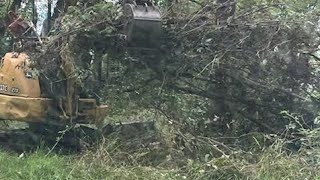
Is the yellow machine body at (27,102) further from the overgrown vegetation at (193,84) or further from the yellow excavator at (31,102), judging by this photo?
the overgrown vegetation at (193,84)

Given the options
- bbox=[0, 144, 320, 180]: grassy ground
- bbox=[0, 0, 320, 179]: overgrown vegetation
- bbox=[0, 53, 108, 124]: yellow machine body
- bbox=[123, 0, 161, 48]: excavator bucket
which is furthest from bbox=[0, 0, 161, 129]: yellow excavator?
→ bbox=[123, 0, 161, 48]: excavator bucket

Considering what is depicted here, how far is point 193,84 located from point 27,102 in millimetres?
1994

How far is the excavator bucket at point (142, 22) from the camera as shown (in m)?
6.32

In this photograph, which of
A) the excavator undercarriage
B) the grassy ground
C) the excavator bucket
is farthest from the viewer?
the excavator undercarriage

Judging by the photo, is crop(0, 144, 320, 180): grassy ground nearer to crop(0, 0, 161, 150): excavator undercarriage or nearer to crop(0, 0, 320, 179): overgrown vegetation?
crop(0, 0, 320, 179): overgrown vegetation

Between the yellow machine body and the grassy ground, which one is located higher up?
the yellow machine body

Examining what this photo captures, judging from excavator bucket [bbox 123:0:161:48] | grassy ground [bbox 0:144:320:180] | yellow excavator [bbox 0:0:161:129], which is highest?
excavator bucket [bbox 123:0:161:48]

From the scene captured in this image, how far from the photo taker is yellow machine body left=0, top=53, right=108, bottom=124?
22.6ft

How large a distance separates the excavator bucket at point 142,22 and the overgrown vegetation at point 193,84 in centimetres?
16

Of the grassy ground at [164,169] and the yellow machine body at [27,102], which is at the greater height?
the yellow machine body at [27,102]

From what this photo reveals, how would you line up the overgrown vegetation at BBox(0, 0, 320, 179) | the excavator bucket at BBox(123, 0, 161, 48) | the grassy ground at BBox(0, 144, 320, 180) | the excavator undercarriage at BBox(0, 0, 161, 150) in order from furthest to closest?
the excavator undercarriage at BBox(0, 0, 161, 150)
the excavator bucket at BBox(123, 0, 161, 48)
the overgrown vegetation at BBox(0, 0, 320, 179)
the grassy ground at BBox(0, 144, 320, 180)

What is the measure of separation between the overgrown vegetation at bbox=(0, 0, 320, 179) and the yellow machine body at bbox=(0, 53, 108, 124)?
7.6 inches

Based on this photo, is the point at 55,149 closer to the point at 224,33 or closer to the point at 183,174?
the point at 183,174

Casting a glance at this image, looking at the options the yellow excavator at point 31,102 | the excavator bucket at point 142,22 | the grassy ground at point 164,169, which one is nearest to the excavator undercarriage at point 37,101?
the yellow excavator at point 31,102
